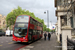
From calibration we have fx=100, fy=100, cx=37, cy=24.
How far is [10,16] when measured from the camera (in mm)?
54031

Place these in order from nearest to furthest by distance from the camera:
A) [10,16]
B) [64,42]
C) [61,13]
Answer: [64,42]
[61,13]
[10,16]

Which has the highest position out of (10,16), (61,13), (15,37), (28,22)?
(10,16)

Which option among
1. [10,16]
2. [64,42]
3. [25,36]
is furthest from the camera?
[10,16]

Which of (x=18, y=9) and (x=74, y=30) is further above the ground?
(x=18, y=9)

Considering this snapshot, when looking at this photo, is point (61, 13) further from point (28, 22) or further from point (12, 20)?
point (12, 20)

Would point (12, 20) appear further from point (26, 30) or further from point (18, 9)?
point (26, 30)

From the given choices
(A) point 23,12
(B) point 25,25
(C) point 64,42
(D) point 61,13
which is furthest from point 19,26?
(A) point 23,12

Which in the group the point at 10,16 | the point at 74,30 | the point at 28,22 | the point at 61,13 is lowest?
the point at 74,30

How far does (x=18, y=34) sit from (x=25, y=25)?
163cm

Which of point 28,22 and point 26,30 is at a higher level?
point 28,22

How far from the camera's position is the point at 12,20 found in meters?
55.5

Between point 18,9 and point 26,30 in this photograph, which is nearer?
point 26,30

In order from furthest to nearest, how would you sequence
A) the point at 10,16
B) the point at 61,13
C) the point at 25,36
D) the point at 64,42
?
the point at 10,16, the point at 61,13, the point at 25,36, the point at 64,42

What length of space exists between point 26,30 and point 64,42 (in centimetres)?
807
